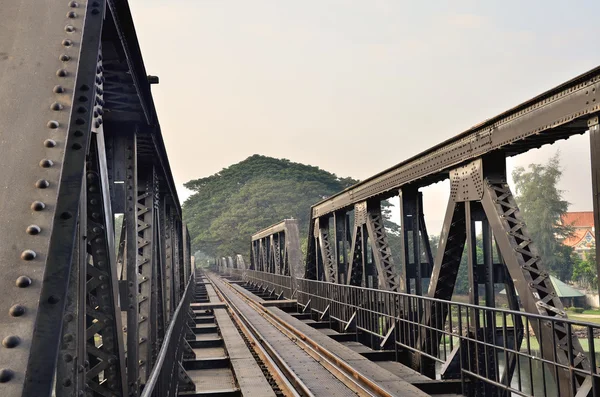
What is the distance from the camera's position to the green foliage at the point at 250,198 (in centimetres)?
7919

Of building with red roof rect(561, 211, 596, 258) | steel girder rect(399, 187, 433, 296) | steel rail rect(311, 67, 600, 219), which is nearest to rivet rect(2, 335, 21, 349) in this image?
steel rail rect(311, 67, 600, 219)

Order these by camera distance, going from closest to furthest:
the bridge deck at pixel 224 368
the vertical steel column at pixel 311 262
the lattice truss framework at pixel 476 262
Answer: the lattice truss framework at pixel 476 262 → the bridge deck at pixel 224 368 → the vertical steel column at pixel 311 262

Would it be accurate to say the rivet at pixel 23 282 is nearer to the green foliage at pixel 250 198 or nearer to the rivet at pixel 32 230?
the rivet at pixel 32 230

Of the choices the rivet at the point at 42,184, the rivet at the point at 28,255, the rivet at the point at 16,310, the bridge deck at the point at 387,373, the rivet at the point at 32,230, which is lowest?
the bridge deck at the point at 387,373

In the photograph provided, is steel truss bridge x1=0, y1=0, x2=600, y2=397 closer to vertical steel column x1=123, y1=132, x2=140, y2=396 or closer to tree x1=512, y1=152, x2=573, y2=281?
vertical steel column x1=123, y1=132, x2=140, y2=396

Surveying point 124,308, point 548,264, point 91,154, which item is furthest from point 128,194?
point 548,264

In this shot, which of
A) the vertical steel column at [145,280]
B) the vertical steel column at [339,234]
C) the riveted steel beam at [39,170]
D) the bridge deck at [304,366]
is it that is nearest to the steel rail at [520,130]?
the bridge deck at [304,366]

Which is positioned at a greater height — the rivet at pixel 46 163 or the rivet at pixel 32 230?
the rivet at pixel 46 163

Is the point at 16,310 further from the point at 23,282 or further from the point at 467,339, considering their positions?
the point at 467,339

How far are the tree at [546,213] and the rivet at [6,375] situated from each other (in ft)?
240

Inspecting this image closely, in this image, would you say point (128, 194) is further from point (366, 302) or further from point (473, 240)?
point (366, 302)

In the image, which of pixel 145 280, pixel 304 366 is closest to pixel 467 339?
pixel 304 366

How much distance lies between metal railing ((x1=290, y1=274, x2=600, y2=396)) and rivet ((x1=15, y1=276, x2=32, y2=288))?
4111mm

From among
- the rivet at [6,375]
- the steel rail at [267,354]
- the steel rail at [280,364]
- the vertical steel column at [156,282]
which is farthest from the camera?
the steel rail at [267,354]
